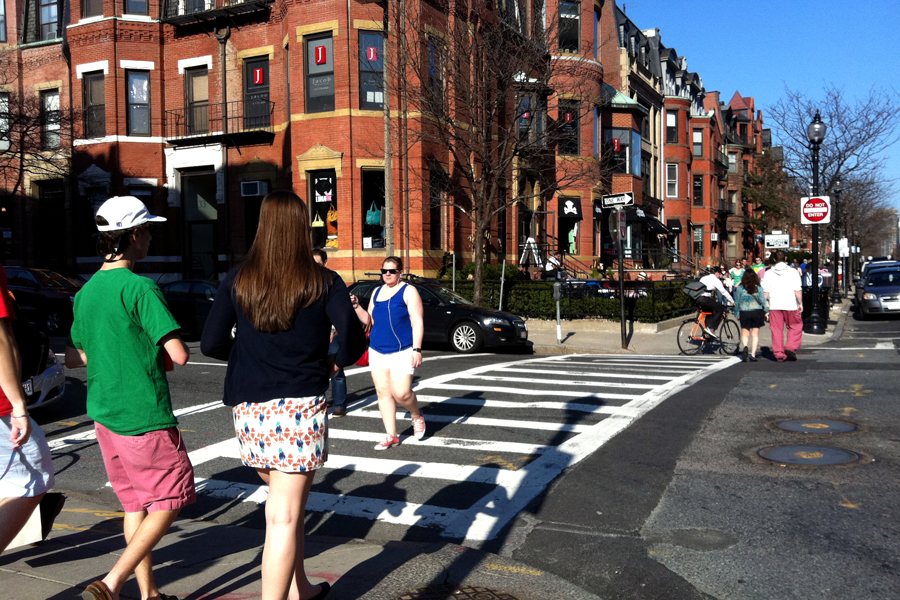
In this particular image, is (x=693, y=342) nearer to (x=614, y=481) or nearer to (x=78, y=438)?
(x=614, y=481)

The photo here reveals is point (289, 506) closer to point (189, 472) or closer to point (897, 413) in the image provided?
point (189, 472)

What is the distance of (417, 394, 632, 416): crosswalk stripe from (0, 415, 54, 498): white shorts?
6314 millimetres

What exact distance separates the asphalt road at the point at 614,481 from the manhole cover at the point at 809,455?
0.38ft

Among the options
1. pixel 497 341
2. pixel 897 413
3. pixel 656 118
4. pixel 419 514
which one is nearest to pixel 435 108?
pixel 497 341

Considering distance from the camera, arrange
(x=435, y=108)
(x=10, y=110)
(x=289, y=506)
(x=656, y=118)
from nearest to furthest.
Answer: (x=289, y=506) < (x=435, y=108) < (x=10, y=110) < (x=656, y=118)

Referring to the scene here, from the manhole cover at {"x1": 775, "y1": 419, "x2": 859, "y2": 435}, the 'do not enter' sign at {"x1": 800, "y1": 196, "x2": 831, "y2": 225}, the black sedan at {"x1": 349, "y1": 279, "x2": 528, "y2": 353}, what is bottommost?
the manhole cover at {"x1": 775, "y1": 419, "x2": 859, "y2": 435}

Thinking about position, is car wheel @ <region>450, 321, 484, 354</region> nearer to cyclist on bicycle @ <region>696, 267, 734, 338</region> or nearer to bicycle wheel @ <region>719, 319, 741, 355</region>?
cyclist on bicycle @ <region>696, 267, 734, 338</region>

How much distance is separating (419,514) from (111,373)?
2.79 metres

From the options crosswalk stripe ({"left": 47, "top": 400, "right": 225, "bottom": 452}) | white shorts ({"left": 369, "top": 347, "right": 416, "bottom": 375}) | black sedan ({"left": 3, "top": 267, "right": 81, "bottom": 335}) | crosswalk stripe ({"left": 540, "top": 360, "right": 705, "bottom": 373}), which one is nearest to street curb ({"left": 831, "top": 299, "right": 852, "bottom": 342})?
crosswalk stripe ({"left": 540, "top": 360, "right": 705, "bottom": 373})

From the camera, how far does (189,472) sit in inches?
148

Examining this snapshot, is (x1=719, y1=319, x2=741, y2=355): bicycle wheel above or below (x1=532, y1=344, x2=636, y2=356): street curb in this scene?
above

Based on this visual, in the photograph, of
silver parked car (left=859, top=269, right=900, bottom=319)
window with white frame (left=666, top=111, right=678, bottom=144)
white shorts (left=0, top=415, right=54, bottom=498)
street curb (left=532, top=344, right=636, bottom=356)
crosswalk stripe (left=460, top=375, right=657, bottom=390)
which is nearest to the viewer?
white shorts (left=0, top=415, right=54, bottom=498)

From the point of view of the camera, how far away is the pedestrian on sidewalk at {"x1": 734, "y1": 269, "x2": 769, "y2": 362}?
1410cm

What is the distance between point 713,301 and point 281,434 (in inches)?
538
